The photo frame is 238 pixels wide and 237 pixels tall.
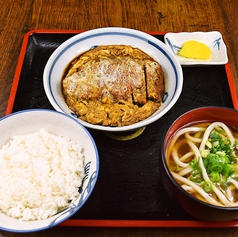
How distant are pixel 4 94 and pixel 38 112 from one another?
1.78ft

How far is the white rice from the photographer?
54.5 inches

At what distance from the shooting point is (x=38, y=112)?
1.60 metres

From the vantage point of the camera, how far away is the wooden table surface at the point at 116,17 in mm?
2410

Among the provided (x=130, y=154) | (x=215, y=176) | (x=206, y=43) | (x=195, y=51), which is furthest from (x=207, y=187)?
(x=206, y=43)

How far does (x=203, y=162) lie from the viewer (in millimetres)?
1463

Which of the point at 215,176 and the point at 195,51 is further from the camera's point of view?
the point at 195,51

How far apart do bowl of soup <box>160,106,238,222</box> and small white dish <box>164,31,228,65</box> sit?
65 cm

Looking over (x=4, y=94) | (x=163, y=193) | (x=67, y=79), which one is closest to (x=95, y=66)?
(x=67, y=79)

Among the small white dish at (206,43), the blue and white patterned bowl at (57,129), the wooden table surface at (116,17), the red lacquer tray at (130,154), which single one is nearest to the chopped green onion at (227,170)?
the red lacquer tray at (130,154)

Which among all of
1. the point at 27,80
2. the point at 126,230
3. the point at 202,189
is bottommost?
the point at 126,230

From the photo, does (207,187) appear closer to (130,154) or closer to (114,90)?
(130,154)

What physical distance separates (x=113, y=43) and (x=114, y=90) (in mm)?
469

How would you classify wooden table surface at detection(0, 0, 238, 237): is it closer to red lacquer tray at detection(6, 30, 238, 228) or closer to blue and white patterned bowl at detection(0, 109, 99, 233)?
red lacquer tray at detection(6, 30, 238, 228)

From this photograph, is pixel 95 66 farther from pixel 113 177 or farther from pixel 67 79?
pixel 113 177
